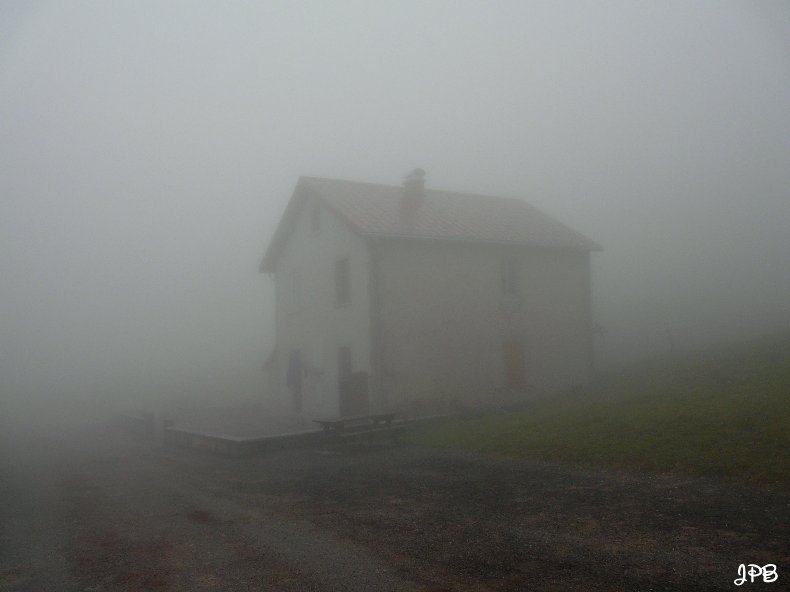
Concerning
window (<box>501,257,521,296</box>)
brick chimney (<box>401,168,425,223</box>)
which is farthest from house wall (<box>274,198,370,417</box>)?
window (<box>501,257,521,296</box>)

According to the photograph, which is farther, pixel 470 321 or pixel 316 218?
pixel 316 218

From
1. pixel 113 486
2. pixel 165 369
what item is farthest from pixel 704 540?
pixel 165 369

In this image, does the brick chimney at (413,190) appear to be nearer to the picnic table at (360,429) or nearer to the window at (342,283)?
the window at (342,283)

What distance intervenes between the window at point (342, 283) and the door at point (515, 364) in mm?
5778

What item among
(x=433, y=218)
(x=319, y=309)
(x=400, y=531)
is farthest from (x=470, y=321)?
(x=400, y=531)

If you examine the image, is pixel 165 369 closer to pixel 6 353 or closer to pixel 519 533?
pixel 6 353

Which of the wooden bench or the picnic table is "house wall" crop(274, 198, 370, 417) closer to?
the wooden bench

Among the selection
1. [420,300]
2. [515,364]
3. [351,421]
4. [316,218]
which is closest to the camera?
[351,421]

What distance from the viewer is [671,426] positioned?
1356 cm

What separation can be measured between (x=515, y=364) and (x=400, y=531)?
17814mm

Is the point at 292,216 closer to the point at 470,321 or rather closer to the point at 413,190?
the point at 413,190

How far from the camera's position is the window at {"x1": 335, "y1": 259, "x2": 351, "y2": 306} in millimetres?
25672

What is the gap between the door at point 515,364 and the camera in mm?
26052

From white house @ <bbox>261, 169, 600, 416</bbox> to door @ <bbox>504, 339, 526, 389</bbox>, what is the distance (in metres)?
0.04
